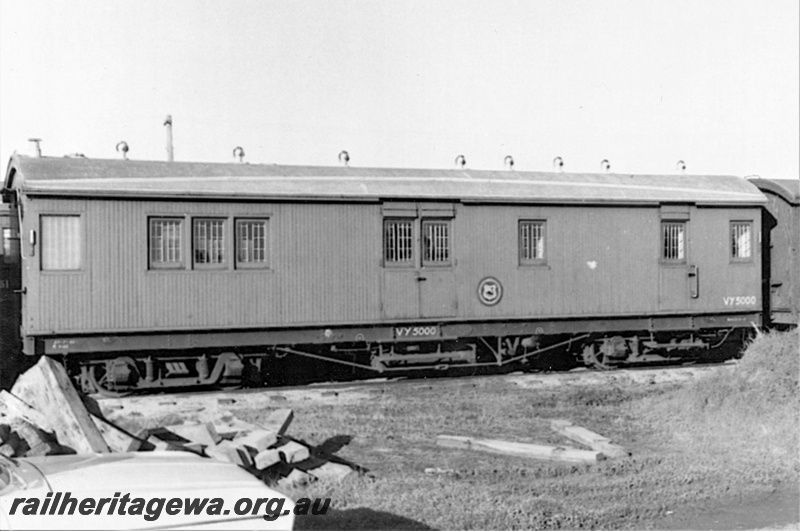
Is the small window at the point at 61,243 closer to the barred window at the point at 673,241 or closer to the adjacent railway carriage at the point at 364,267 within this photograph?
the adjacent railway carriage at the point at 364,267

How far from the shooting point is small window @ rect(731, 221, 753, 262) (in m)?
15.6

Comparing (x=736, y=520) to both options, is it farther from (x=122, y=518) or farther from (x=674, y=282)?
(x=674, y=282)

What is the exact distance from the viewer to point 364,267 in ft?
43.6

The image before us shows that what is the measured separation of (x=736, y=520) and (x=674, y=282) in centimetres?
926

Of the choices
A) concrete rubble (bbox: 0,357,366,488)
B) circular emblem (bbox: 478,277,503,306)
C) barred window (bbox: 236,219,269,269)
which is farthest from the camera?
circular emblem (bbox: 478,277,503,306)

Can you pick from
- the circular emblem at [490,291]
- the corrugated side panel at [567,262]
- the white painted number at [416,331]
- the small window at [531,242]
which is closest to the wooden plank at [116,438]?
the white painted number at [416,331]

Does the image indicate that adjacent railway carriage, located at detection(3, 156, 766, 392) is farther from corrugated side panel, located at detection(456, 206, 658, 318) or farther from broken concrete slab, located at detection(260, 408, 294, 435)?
broken concrete slab, located at detection(260, 408, 294, 435)

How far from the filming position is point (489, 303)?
1389 centimetres

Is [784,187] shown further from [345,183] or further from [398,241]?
[345,183]

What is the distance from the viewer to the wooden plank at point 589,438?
26.8 feet

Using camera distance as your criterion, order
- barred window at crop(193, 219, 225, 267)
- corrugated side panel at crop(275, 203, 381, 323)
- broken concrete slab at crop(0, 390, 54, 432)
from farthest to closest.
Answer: corrugated side panel at crop(275, 203, 381, 323)
barred window at crop(193, 219, 225, 267)
broken concrete slab at crop(0, 390, 54, 432)

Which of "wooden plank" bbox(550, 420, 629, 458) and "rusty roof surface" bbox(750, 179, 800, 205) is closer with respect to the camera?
"wooden plank" bbox(550, 420, 629, 458)

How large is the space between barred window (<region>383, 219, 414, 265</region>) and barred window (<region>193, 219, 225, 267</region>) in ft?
8.72

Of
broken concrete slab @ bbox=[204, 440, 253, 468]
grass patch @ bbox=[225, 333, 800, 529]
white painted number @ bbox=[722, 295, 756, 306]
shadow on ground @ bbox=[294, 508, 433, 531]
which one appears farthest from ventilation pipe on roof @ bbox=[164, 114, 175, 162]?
shadow on ground @ bbox=[294, 508, 433, 531]
